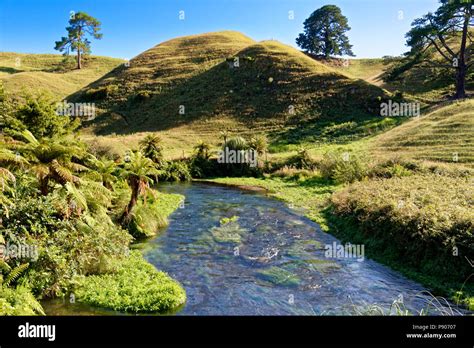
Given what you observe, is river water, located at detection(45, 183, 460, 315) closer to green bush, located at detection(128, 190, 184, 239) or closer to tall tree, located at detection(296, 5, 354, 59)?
green bush, located at detection(128, 190, 184, 239)

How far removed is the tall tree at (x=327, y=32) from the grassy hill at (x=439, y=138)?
60.9m

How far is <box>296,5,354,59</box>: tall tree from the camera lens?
10062 centimetres

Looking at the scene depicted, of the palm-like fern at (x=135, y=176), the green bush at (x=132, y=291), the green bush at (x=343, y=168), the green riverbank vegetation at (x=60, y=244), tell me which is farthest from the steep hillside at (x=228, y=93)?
the green bush at (x=132, y=291)

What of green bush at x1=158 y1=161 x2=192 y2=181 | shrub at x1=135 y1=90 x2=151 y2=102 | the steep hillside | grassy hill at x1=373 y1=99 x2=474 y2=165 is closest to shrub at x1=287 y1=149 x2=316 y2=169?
grassy hill at x1=373 y1=99 x2=474 y2=165

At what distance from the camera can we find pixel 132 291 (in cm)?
1350

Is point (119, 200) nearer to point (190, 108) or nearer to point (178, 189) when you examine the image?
point (178, 189)

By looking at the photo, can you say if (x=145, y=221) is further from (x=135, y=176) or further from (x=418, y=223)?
(x=418, y=223)

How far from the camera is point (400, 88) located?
7662 centimetres

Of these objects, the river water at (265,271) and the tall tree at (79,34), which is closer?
the river water at (265,271)

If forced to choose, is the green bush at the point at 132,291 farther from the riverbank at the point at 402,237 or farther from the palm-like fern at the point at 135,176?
the riverbank at the point at 402,237

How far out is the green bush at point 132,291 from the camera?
12.7 meters

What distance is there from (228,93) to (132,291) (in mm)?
70019

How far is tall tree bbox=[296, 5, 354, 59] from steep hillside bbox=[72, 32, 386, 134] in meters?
16.4
